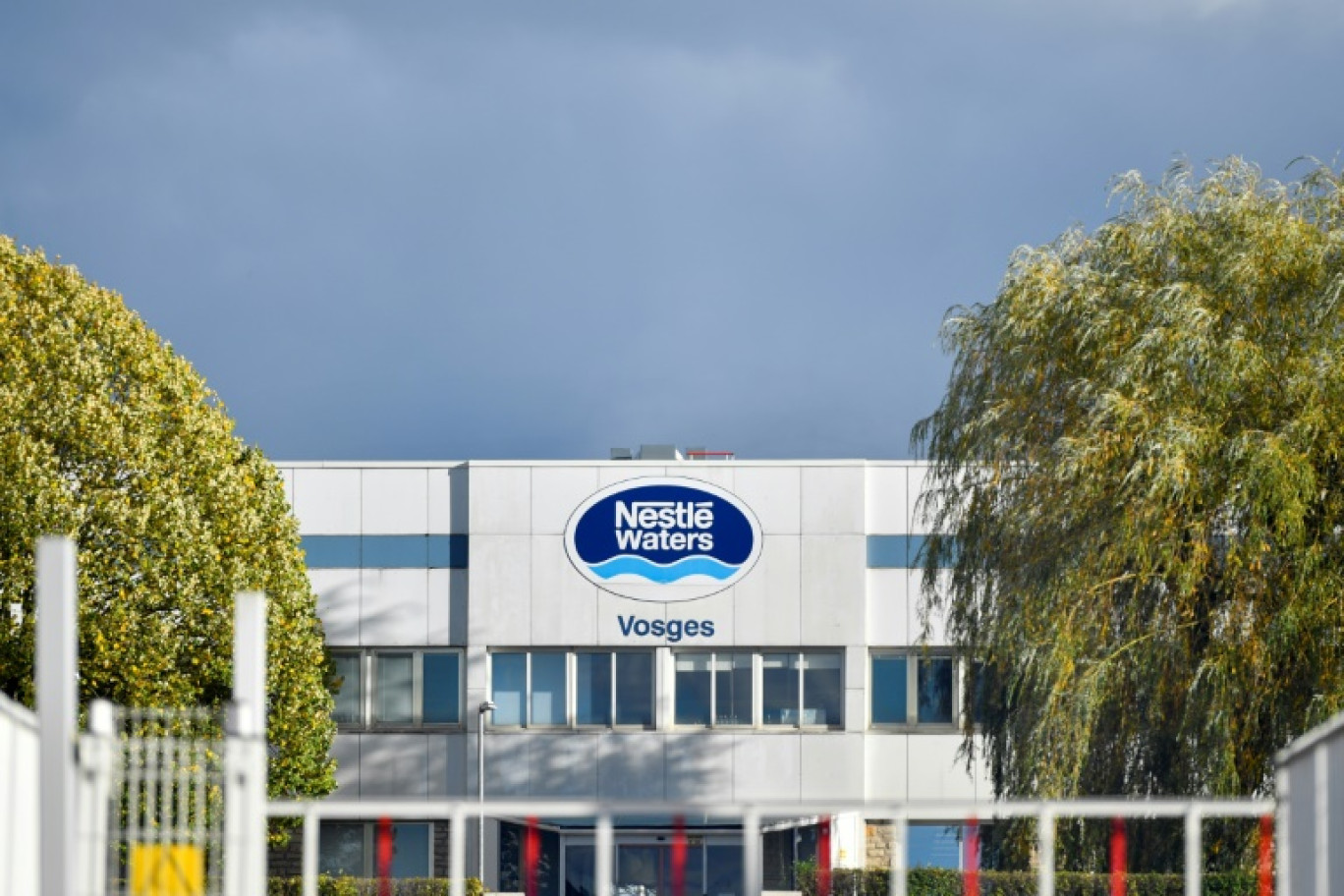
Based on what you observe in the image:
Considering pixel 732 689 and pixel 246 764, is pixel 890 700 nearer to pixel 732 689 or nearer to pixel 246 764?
pixel 732 689

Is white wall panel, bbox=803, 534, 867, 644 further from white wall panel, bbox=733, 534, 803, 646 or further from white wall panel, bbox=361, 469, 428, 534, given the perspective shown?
white wall panel, bbox=361, 469, 428, 534

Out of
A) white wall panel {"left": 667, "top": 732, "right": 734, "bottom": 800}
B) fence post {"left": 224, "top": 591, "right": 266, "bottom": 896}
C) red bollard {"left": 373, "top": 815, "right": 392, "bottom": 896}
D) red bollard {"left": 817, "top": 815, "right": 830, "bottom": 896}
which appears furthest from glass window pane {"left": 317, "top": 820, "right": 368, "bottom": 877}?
fence post {"left": 224, "top": 591, "right": 266, "bottom": 896}

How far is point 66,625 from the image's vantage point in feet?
26.0

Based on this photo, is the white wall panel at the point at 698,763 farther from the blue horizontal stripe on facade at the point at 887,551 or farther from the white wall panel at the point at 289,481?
the white wall panel at the point at 289,481

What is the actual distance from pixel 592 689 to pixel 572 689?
404 millimetres

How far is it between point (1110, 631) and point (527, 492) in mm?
17842

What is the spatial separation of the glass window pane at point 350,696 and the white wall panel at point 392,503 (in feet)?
8.89

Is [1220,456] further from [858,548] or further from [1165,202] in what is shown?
[858,548]

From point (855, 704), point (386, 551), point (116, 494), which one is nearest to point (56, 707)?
point (116, 494)

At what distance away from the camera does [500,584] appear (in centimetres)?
3675

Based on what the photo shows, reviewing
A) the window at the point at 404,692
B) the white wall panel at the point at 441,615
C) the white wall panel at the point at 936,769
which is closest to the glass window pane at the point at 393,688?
the window at the point at 404,692

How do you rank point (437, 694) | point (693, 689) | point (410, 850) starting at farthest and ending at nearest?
point (437, 694)
point (693, 689)
point (410, 850)

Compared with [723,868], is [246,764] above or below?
above

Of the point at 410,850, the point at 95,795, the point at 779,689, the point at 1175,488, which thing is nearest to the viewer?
the point at 95,795
